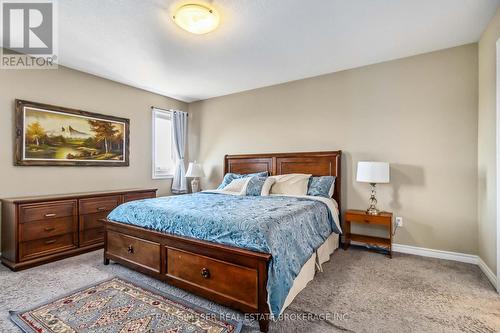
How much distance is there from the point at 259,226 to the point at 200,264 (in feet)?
2.15

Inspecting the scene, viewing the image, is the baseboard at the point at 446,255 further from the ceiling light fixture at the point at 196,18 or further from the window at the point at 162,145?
the window at the point at 162,145

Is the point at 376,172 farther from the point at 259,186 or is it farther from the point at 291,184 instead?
the point at 259,186

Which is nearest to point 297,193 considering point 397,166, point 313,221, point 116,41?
point 313,221

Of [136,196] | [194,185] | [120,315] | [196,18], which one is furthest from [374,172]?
[136,196]

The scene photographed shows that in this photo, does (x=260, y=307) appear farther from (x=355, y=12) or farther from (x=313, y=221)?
(x=355, y=12)

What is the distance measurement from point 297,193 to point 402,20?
7.57 feet

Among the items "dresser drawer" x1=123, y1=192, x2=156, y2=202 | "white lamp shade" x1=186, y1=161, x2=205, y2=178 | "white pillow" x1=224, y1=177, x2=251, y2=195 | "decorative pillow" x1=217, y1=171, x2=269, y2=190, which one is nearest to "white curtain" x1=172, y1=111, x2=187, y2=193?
"white lamp shade" x1=186, y1=161, x2=205, y2=178

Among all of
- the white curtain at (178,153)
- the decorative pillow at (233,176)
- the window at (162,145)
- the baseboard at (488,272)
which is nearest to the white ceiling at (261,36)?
the window at (162,145)

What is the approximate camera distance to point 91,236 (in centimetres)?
344

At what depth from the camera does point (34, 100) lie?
3266 mm

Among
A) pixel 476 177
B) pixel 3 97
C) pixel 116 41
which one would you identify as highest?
pixel 116 41

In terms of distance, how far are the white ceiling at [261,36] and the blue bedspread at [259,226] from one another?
1.88 m

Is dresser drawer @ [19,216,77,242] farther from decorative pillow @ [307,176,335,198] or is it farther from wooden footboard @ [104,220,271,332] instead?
decorative pillow @ [307,176,335,198]

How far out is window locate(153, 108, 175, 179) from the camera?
489 centimetres
